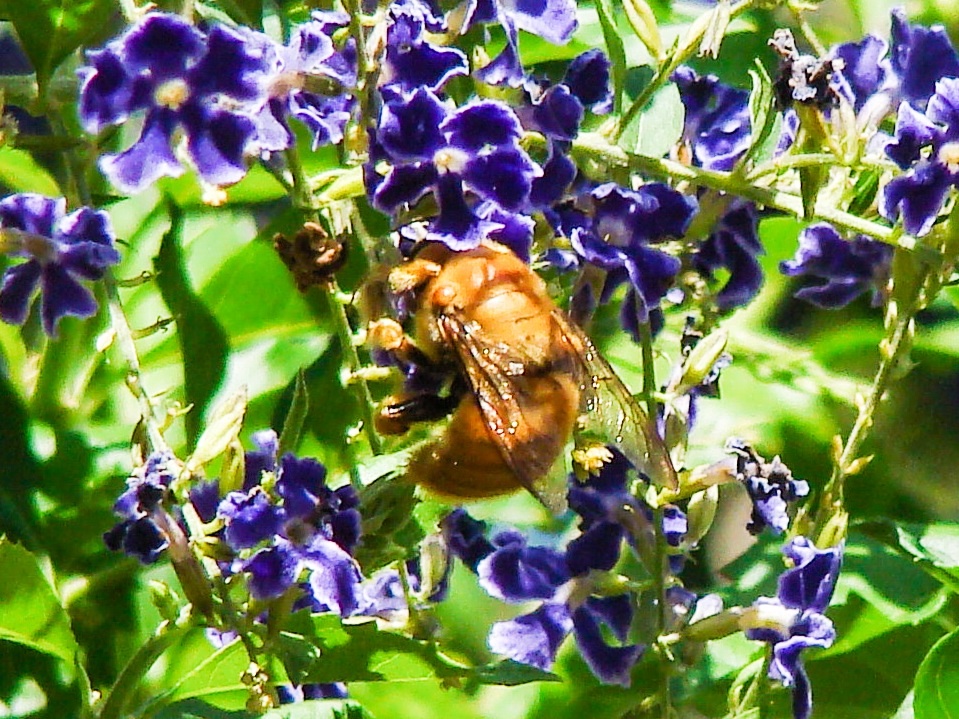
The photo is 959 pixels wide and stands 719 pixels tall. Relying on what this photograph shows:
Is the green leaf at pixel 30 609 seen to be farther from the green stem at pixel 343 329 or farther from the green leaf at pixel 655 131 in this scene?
the green leaf at pixel 655 131

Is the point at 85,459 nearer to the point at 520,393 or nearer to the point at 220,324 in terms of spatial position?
the point at 220,324

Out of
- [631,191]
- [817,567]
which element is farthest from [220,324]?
[817,567]

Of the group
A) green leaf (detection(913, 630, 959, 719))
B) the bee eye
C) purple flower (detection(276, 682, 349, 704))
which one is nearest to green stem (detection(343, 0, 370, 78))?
the bee eye

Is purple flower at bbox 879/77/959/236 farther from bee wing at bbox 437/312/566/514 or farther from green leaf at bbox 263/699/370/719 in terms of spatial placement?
green leaf at bbox 263/699/370/719

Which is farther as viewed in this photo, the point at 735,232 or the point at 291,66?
the point at 735,232

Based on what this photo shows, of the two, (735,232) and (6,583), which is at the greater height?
(735,232)

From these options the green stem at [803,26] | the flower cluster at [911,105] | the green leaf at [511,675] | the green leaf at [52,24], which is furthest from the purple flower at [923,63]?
the green leaf at [52,24]
